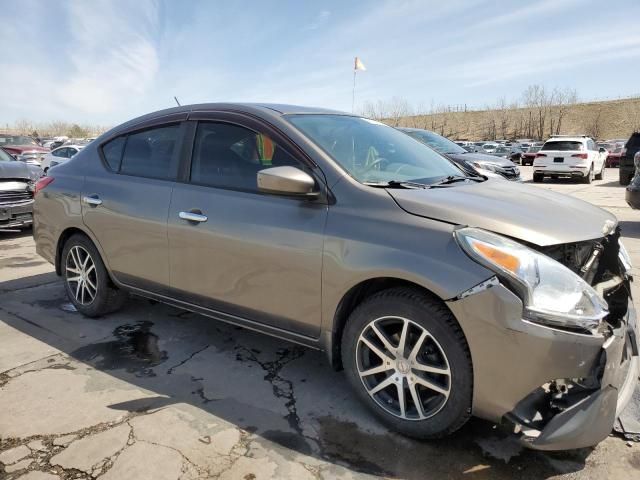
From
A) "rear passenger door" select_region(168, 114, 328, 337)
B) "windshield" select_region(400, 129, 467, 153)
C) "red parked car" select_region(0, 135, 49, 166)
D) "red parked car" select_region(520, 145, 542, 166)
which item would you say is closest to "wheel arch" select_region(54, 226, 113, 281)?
"rear passenger door" select_region(168, 114, 328, 337)

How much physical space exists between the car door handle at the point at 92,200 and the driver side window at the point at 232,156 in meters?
1.02

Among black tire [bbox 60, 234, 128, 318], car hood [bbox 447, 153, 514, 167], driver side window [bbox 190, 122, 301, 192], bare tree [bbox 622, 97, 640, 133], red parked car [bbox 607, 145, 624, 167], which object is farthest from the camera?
bare tree [bbox 622, 97, 640, 133]

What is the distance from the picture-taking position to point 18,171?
777cm

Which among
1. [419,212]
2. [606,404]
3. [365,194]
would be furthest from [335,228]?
[606,404]

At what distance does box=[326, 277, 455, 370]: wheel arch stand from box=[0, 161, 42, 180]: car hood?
7090 mm

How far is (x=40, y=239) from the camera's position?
14.5 feet

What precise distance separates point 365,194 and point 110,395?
192 centimetres

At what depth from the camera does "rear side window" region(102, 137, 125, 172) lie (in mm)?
3833

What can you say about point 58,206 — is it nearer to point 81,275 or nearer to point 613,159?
point 81,275

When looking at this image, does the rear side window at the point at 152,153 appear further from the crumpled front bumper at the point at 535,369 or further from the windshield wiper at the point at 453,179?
the crumpled front bumper at the point at 535,369

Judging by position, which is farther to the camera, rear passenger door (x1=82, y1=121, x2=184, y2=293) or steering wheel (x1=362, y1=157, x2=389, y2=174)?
rear passenger door (x1=82, y1=121, x2=184, y2=293)

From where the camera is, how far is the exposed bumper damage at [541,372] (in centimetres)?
196

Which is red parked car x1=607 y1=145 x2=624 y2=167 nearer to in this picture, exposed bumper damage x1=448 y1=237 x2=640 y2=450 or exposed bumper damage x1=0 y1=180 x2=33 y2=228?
exposed bumper damage x1=0 y1=180 x2=33 y2=228

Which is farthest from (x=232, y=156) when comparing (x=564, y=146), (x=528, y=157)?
(x=528, y=157)
